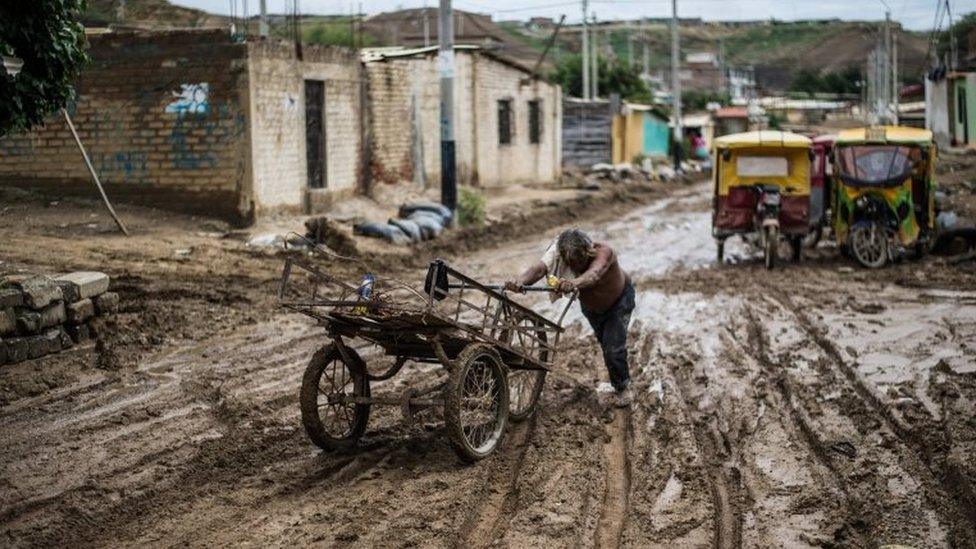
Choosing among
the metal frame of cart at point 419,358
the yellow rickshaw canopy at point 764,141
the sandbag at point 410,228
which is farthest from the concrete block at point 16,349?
the yellow rickshaw canopy at point 764,141

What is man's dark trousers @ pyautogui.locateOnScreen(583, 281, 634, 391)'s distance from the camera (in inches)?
361

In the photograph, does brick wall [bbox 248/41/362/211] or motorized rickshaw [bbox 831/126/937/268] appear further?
brick wall [bbox 248/41/362/211]

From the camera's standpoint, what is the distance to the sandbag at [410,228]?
19.2m

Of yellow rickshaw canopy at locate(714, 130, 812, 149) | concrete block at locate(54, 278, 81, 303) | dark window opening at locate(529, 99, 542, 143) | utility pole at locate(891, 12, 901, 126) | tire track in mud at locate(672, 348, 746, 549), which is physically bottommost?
tire track in mud at locate(672, 348, 746, 549)

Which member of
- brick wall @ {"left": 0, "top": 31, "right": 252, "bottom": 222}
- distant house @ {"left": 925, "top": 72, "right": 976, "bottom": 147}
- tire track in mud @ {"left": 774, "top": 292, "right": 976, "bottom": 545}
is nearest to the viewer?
tire track in mud @ {"left": 774, "top": 292, "right": 976, "bottom": 545}

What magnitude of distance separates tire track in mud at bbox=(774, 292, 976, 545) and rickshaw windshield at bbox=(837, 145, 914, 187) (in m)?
6.73

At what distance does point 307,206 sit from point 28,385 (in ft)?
37.0

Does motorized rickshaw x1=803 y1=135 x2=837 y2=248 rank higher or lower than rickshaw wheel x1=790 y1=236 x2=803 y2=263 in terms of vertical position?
higher

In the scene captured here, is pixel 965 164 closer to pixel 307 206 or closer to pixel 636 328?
pixel 307 206

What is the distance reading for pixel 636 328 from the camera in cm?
1255

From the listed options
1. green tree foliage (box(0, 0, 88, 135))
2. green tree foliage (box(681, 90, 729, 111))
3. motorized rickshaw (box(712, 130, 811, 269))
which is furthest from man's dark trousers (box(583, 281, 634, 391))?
green tree foliage (box(681, 90, 729, 111))

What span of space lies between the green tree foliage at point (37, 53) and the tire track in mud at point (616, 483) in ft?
17.0

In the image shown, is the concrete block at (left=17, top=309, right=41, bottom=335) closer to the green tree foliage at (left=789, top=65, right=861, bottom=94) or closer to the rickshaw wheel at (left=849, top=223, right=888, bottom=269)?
the rickshaw wheel at (left=849, top=223, right=888, bottom=269)

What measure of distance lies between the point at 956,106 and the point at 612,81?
833 inches
